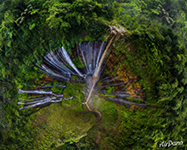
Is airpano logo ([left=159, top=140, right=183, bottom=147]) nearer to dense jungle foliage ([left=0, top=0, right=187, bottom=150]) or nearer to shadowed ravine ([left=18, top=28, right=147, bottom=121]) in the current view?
dense jungle foliage ([left=0, top=0, right=187, bottom=150])

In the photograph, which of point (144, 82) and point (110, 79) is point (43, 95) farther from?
point (144, 82)

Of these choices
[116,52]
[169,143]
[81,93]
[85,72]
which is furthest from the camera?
[81,93]

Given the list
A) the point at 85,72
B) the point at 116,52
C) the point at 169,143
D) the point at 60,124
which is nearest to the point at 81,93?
the point at 85,72

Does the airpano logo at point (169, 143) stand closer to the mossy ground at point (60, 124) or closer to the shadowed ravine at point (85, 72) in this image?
the shadowed ravine at point (85, 72)

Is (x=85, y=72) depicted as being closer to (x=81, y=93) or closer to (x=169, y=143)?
(x=81, y=93)

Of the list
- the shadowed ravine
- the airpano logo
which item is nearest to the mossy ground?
the shadowed ravine

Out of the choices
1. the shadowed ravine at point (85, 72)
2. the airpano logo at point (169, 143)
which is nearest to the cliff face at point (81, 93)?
the shadowed ravine at point (85, 72)

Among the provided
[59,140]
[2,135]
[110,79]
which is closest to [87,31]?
[110,79]

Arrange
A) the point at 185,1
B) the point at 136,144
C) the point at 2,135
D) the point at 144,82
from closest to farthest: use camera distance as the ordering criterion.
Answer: the point at 144,82, the point at 136,144, the point at 185,1, the point at 2,135
